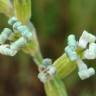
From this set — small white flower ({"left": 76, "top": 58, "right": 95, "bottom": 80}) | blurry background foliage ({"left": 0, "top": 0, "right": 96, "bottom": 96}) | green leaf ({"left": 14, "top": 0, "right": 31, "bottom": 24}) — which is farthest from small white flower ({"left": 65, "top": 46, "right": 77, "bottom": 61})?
blurry background foliage ({"left": 0, "top": 0, "right": 96, "bottom": 96})

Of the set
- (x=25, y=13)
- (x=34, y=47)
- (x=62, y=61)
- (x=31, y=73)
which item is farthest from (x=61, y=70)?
(x=31, y=73)

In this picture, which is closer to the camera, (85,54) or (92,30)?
A: (85,54)

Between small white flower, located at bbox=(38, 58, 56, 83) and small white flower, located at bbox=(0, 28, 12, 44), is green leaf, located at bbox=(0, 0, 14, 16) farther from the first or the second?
small white flower, located at bbox=(38, 58, 56, 83)

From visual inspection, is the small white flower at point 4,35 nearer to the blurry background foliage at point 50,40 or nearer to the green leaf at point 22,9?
the green leaf at point 22,9

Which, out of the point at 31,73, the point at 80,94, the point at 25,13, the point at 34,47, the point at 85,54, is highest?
the point at 31,73

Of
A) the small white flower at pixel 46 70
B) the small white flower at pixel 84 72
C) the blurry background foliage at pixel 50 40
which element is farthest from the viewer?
the blurry background foliage at pixel 50 40

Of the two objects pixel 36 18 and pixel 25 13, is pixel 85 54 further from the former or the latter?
pixel 36 18

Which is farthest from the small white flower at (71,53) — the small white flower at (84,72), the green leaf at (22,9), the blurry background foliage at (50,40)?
the blurry background foliage at (50,40)

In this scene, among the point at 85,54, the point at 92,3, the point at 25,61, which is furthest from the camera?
the point at 25,61
